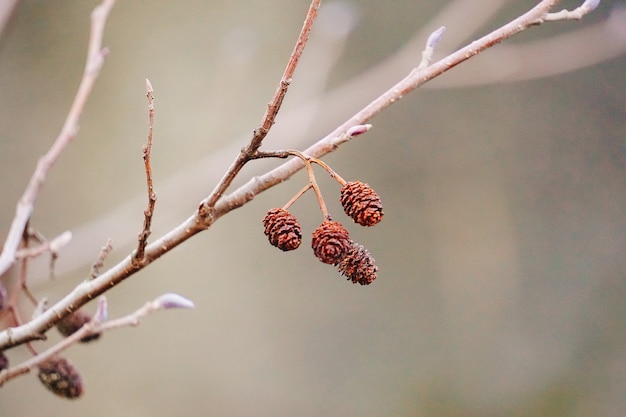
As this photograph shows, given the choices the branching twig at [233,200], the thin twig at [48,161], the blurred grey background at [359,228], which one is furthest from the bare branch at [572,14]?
the blurred grey background at [359,228]

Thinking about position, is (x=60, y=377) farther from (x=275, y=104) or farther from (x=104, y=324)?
(x=275, y=104)

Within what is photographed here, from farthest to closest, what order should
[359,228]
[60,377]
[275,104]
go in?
1. [359,228]
2. [60,377]
3. [275,104]

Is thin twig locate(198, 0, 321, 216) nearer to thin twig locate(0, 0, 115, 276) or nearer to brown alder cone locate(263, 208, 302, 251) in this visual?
brown alder cone locate(263, 208, 302, 251)

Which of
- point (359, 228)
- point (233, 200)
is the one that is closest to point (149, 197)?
point (233, 200)

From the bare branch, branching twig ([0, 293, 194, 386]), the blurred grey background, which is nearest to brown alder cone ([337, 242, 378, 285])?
branching twig ([0, 293, 194, 386])

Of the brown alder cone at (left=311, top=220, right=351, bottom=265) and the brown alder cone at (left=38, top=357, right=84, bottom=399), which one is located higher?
the brown alder cone at (left=311, top=220, right=351, bottom=265)

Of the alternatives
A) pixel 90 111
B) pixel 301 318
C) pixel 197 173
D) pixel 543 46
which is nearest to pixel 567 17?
pixel 197 173
